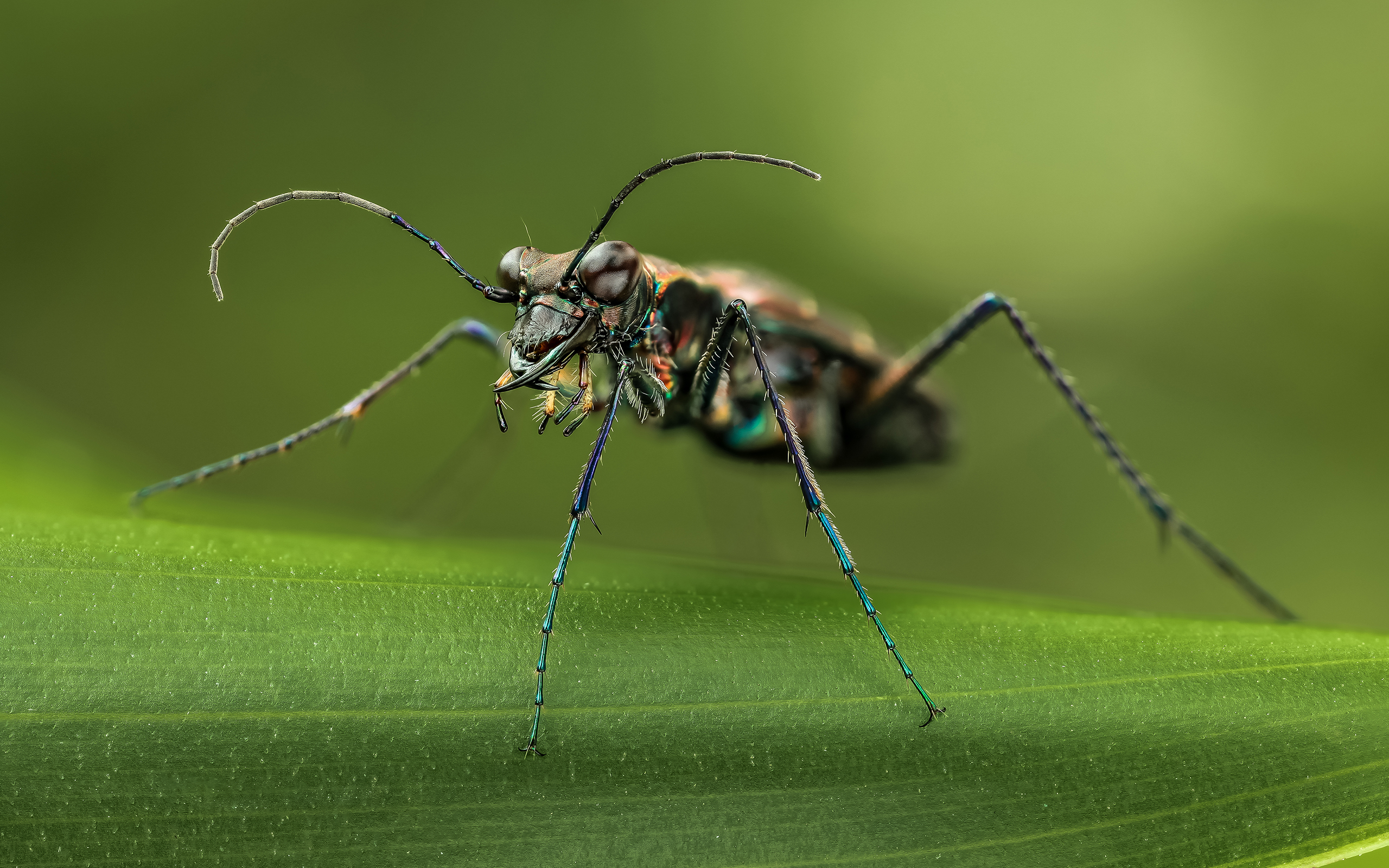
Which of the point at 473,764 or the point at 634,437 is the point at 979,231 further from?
the point at 473,764

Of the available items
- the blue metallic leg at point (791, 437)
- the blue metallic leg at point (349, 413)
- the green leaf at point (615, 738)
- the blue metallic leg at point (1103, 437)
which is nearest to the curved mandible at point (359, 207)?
the blue metallic leg at point (349, 413)

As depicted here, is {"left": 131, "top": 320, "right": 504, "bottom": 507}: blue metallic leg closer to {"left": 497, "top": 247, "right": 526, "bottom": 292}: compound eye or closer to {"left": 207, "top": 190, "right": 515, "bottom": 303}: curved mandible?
{"left": 207, "top": 190, "right": 515, "bottom": 303}: curved mandible

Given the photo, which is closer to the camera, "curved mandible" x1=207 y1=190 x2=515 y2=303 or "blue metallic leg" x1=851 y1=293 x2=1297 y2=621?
"curved mandible" x1=207 y1=190 x2=515 y2=303

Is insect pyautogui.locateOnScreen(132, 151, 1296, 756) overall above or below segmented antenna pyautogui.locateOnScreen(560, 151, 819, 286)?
below

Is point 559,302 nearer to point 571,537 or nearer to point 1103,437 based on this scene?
point 571,537

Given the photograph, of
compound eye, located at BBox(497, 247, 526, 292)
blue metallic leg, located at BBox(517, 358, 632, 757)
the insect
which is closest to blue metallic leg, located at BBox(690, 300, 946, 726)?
the insect

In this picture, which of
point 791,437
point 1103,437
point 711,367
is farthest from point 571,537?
point 1103,437

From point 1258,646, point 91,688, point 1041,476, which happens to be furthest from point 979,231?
point 91,688

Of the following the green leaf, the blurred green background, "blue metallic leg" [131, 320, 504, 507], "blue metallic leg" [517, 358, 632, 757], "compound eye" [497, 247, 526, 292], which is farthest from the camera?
the blurred green background

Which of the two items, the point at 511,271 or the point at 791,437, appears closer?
the point at 791,437
